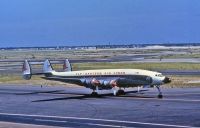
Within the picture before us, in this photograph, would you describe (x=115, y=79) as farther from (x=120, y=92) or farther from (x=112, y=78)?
(x=120, y=92)

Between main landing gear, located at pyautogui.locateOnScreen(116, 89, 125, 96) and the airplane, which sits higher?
the airplane

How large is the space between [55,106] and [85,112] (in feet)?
23.0

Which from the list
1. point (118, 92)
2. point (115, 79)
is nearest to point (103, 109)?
point (115, 79)

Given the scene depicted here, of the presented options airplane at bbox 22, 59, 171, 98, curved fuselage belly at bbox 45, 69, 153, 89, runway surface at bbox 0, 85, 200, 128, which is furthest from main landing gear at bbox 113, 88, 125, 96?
curved fuselage belly at bbox 45, 69, 153, 89

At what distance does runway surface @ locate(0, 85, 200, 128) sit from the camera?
3947cm

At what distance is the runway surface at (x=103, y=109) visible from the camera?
39469 millimetres

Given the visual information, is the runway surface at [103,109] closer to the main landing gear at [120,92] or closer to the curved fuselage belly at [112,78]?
the main landing gear at [120,92]

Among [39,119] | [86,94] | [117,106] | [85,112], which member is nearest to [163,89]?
[86,94]

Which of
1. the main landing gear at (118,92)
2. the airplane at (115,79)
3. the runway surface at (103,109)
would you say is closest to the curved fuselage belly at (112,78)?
the airplane at (115,79)

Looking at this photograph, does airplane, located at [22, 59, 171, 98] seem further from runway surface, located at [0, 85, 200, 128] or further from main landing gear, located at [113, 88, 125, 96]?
runway surface, located at [0, 85, 200, 128]

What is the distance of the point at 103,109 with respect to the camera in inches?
1907

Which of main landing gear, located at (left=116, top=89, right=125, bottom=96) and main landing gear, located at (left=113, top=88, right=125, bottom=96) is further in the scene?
main landing gear, located at (left=116, top=89, right=125, bottom=96)

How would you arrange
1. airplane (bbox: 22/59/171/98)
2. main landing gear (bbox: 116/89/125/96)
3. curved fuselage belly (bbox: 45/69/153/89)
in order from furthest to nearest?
main landing gear (bbox: 116/89/125/96)
curved fuselage belly (bbox: 45/69/153/89)
airplane (bbox: 22/59/171/98)

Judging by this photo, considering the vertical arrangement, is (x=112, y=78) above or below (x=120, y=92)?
above
